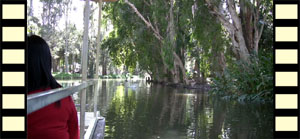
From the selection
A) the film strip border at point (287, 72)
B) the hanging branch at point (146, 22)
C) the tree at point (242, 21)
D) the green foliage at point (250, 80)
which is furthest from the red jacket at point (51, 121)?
the hanging branch at point (146, 22)

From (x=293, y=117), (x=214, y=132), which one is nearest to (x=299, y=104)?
(x=293, y=117)

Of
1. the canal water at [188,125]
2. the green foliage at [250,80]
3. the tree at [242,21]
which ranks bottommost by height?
the canal water at [188,125]

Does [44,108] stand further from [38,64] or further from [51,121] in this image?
[38,64]

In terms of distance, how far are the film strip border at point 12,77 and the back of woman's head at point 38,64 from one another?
0.59 m

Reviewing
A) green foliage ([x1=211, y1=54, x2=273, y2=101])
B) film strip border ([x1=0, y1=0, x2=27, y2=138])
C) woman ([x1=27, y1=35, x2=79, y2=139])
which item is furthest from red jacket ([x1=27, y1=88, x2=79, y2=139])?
green foliage ([x1=211, y1=54, x2=273, y2=101])

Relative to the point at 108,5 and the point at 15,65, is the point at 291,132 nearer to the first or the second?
the point at 15,65

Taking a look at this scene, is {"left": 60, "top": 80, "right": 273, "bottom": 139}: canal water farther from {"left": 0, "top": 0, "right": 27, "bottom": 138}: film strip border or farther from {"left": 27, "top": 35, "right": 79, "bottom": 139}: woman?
{"left": 0, "top": 0, "right": 27, "bottom": 138}: film strip border

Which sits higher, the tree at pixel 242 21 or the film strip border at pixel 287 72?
the tree at pixel 242 21

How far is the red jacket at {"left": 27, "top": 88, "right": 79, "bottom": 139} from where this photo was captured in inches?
58.0

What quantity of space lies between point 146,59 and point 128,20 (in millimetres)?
3021

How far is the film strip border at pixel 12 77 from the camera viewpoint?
32.5 inches

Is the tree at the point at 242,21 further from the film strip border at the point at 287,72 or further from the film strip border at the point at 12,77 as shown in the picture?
the film strip border at the point at 12,77

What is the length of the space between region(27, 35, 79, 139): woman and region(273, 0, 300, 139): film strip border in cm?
91

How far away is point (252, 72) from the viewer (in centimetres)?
1126
